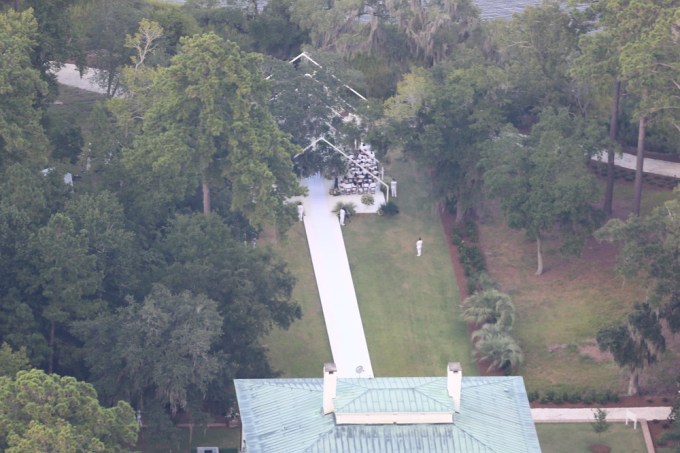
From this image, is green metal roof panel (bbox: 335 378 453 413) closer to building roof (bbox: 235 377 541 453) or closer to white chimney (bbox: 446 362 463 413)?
building roof (bbox: 235 377 541 453)

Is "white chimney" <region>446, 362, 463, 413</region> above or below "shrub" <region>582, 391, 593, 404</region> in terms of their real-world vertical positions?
above

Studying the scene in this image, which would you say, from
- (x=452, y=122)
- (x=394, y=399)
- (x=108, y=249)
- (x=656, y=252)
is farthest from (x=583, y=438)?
(x=452, y=122)

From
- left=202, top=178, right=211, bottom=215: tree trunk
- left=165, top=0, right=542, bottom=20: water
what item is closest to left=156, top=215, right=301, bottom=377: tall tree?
left=202, top=178, right=211, bottom=215: tree trunk

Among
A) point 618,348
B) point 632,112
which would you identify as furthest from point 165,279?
point 632,112

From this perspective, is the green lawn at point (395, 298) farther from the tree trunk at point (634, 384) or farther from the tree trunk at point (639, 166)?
the tree trunk at point (639, 166)

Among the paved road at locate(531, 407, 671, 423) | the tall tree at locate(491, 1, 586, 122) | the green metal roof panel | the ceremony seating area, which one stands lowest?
the paved road at locate(531, 407, 671, 423)

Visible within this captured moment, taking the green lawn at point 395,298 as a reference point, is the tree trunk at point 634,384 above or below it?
below

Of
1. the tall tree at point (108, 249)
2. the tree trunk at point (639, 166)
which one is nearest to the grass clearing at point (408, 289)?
the tree trunk at point (639, 166)
